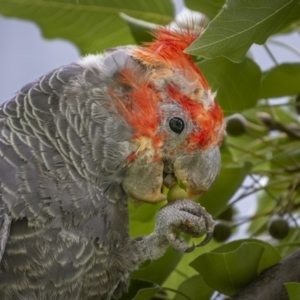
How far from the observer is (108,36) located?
4.26 ft

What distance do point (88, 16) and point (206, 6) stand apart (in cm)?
23

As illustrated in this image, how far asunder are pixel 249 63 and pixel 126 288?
0.44 m

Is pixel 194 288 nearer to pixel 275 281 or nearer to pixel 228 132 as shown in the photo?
pixel 275 281

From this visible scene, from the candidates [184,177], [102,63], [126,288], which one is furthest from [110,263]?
[102,63]

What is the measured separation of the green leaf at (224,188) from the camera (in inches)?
47.4

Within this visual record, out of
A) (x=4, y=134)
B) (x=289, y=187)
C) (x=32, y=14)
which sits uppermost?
(x=32, y=14)

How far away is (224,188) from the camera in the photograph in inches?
47.5

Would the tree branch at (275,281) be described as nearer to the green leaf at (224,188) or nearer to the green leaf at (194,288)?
the green leaf at (194,288)

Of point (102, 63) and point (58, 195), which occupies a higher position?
point (102, 63)

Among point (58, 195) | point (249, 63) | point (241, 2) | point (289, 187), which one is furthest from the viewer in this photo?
point (289, 187)

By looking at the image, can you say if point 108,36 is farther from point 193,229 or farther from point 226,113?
point 193,229

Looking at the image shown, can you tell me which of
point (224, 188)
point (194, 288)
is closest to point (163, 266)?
point (194, 288)

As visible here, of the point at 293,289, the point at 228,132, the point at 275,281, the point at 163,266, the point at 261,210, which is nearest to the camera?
the point at 293,289

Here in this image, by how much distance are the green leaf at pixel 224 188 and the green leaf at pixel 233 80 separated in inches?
4.4
